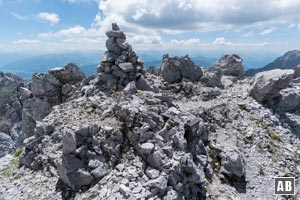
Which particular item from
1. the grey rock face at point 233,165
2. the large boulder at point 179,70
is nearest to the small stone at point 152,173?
the grey rock face at point 233,165

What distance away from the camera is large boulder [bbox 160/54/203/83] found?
36.8 meters

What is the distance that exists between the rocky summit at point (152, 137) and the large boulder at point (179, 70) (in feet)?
0.49

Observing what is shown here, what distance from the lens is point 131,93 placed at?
2469cm

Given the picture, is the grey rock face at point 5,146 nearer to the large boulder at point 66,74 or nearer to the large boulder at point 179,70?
the large boulder at point 66,74

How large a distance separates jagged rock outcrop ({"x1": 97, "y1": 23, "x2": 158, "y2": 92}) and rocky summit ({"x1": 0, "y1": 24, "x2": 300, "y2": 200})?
4.6 inches

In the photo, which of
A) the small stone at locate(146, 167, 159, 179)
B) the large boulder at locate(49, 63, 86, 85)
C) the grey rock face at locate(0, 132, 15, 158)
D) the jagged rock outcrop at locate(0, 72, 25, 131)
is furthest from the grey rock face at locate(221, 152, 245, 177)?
the grey rock face at locate(0, 132, 15, 158)

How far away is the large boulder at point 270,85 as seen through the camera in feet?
113

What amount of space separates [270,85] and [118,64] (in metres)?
20.5

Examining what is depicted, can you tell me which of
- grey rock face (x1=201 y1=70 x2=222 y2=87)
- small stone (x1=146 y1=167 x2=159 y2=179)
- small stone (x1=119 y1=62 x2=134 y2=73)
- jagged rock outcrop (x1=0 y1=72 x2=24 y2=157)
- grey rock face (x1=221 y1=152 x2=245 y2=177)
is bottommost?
jagged rock outcrop (x1=0 y1=72 x2=24 y2=157)

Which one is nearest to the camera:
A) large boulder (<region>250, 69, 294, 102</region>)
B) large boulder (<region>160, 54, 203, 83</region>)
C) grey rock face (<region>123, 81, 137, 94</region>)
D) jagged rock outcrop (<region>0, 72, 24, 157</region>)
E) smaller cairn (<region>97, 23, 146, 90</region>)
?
grey rock face (<region>123, 81, 137, 94</region>)

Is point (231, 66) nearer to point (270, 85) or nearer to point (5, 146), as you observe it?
point (270, 85)

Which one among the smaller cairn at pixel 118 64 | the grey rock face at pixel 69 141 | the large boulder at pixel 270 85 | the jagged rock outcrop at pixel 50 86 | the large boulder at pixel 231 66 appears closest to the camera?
the grey rock face at pixel 69 141

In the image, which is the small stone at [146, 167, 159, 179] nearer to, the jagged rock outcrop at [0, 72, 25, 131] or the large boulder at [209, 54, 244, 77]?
the large boulder at [209, 54, 244, 77]

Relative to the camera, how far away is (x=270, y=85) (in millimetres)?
34531
